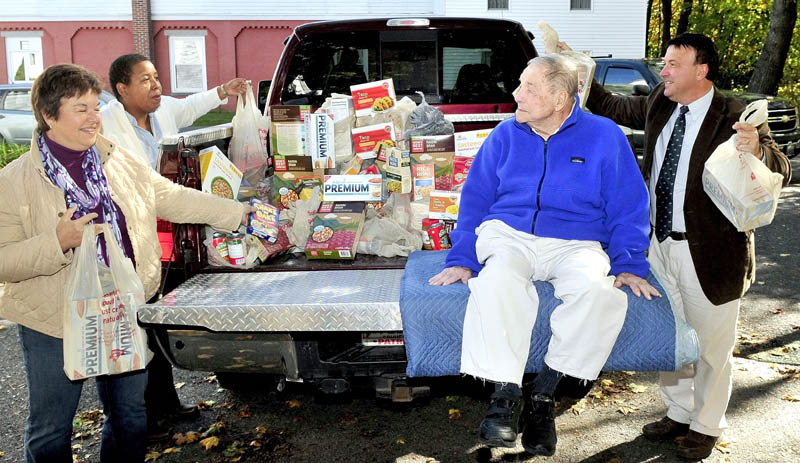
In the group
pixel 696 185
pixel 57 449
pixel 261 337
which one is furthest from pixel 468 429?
pixel 57 449

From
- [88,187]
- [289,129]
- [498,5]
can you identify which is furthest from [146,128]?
[498,5]

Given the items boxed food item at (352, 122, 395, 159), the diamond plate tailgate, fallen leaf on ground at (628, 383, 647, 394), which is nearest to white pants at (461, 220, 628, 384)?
the diamond plate tailgate

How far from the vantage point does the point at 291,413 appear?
4.69 m

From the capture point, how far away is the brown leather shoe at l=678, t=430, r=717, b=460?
13.0 ft

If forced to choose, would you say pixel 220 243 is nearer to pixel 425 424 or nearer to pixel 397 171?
pixel 397 171

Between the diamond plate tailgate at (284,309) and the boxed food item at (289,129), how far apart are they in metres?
1.19

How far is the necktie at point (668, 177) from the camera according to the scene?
13.3 feet

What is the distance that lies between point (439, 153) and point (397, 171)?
0.91 feet

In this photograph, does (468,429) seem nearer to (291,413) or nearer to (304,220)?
(291,413)

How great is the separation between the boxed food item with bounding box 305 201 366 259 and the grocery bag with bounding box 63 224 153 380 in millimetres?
1215

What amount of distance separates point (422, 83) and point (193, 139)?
199 cm

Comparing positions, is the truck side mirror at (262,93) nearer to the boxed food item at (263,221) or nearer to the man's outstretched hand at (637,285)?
the boxed food item at (263,221)

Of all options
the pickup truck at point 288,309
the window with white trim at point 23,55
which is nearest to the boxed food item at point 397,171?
the pickup truck at point 288,309

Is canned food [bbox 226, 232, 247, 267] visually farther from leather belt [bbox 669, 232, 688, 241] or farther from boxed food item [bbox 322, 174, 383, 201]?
leather belt [bbox 669, 232, 688, 241]
